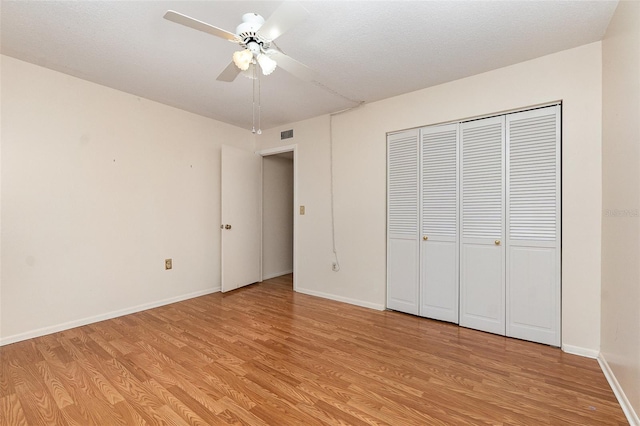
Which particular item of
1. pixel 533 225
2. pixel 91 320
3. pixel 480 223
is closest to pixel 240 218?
pixel 91 320

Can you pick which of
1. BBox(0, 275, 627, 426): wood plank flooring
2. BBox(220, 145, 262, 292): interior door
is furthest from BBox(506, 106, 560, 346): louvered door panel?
BBox(220, 145, 262, 292): interior door

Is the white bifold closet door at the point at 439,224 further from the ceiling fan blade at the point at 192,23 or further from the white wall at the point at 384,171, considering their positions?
the ceiling fan blade at the point at 192,23

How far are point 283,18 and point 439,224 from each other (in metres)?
2.39

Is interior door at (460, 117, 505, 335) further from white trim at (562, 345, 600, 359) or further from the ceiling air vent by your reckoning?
the ceiling air vent

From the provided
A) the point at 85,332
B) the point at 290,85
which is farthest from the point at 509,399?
the point at 85,332

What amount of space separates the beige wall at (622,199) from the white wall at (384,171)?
12 centimetres

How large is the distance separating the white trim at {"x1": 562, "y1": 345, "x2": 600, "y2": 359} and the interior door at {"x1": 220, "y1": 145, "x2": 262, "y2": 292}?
3728 millimetres

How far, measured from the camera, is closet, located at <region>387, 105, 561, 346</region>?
2.48 metres

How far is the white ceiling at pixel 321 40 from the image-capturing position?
1888 millimetres

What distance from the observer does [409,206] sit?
3.24 metres

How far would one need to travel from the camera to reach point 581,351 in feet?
7.54

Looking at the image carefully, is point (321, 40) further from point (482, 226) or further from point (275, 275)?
point (275, 275)

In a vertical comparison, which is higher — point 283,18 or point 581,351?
point 283,18

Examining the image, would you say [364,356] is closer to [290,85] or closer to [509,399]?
[509,399]
